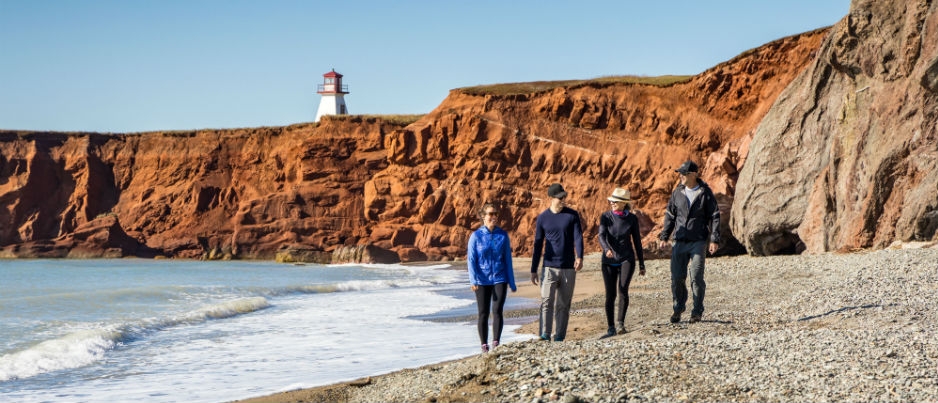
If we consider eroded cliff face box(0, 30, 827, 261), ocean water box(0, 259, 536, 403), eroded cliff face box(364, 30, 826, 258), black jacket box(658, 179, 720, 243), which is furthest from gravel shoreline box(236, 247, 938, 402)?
eroded cliff face box(364, 30, 826, 258)

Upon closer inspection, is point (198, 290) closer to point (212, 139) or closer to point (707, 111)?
point (707, 111)

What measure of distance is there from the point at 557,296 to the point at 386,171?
40723mm

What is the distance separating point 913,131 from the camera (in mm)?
16266

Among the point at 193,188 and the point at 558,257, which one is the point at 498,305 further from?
the point at 193,188

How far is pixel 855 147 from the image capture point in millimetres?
17672

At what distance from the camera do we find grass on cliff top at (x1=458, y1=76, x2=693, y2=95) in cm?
4678

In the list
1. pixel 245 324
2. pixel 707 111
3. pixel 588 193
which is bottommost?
pixel 245 324

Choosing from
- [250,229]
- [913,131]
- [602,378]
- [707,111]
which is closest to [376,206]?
[250,229]

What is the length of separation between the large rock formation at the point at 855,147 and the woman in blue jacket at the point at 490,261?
10120mm

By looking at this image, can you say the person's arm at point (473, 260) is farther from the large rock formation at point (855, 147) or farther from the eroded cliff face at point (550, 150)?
the eroded cliff face at point (550, 150)

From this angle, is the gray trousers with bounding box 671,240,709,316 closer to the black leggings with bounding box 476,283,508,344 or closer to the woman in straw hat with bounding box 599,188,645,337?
the woman in straw hat with bounding box 599,188,645,337

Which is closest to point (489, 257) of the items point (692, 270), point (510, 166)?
point (692, 270)

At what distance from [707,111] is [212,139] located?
30046mm

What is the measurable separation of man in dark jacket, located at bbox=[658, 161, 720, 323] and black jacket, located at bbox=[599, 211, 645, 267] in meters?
0.37
